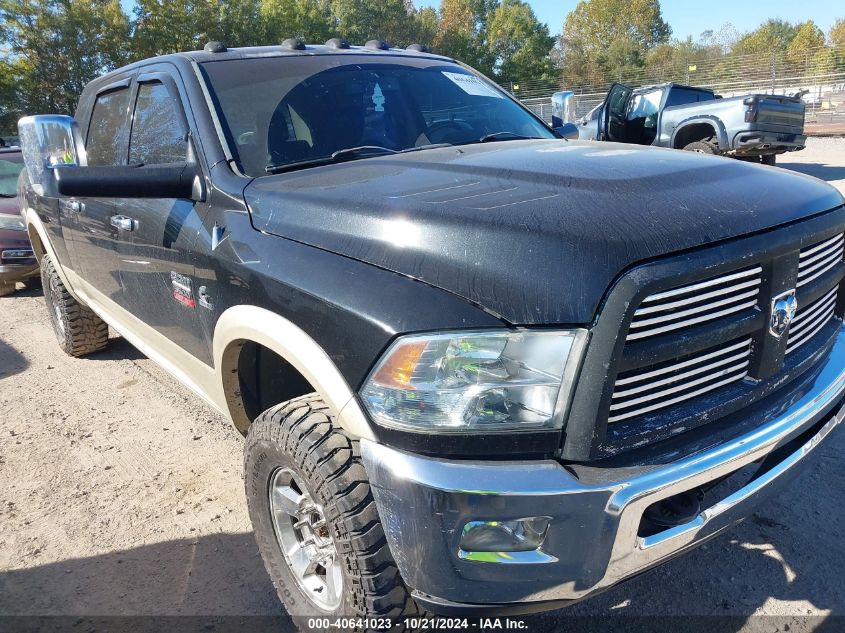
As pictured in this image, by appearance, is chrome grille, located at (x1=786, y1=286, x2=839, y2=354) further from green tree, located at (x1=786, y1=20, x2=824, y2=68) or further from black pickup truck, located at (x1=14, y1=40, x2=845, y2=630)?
green tree, located at (x1=786, y1=20, x2=824, y2=68)

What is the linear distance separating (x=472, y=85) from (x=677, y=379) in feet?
7.32

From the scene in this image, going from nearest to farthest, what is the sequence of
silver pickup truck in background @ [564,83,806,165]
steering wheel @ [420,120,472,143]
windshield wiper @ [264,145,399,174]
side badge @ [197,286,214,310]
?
side badge @ [197,286,214,310] < windshield wiper @ [264,145,399,174] < steering wheel @ [420,120,472,143] < silver pickup truck in background @ [564,83,806,165]

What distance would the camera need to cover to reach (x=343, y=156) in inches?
103

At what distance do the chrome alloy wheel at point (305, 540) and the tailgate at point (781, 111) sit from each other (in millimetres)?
10429

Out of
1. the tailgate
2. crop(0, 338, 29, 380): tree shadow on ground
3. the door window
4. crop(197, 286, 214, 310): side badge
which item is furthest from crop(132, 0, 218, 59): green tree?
crop(197, 286, 214, 310): side badge

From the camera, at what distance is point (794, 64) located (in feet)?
99.7

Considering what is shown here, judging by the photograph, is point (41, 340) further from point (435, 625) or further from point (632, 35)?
point (632, 35)

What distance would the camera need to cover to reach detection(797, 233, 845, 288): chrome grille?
1.96m

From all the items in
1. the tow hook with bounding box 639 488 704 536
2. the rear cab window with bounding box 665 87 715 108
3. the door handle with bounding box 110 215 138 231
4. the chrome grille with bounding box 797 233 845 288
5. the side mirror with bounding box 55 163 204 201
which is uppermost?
the rear cab window with bounding box 665 87 715 108

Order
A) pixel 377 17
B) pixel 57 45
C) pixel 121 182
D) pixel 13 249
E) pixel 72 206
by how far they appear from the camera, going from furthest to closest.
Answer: pixel 377 17
pixel 57 45
pixel 13 249
pixel 72 206
pixel 121 182

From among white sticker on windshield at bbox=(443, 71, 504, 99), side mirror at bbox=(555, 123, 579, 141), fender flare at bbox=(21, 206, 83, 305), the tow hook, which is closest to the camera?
the tow hook

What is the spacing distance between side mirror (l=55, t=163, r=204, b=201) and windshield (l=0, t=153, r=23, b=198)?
6559 mm

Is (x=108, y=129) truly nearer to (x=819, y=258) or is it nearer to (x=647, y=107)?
(x=819, y=258)

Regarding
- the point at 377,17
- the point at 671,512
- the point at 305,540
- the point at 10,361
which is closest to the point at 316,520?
the point at 305,540
